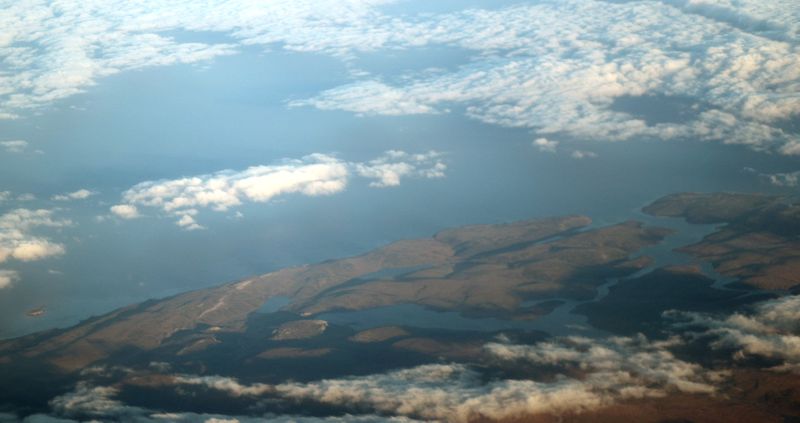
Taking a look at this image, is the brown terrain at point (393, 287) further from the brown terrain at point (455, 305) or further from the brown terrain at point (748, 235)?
the brown terrain at point (748, 235)

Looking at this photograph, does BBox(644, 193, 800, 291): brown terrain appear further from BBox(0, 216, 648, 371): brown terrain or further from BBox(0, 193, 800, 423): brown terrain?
BBox(0, 216, 648, 371): brown terrain

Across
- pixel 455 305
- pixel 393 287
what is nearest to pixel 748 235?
pixel 455 305

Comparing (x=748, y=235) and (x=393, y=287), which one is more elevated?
(x=748, y=235)

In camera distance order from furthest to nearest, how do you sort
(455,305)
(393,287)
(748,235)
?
(748,235), (393,287), (455,305)

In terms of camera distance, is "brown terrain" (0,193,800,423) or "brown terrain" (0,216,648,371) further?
"brown terrain" (0,216,648,371)

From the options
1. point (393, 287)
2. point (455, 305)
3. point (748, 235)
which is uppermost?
point (748, 235)

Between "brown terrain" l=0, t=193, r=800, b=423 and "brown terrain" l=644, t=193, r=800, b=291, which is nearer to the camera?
"brown terrain" l=0, t=193, r=800, b=423

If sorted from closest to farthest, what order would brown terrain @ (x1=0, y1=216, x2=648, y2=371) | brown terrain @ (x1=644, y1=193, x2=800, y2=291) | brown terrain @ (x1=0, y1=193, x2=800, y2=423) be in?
brown terrain @ (x1=0, y1=193, x2=800, y2=423) < brown terrain @ (x1=0, y1=216, x2=648, y2=371) < brown terrain @ (x1=644, y1=193, x2=800, y2=291)

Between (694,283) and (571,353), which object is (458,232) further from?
(571,353)

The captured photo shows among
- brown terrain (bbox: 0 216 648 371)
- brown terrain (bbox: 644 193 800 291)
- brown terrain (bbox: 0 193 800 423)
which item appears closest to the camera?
brown terrain (bbox: 0 193 800 423)

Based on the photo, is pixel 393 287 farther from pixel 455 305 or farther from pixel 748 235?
pixel 748 235

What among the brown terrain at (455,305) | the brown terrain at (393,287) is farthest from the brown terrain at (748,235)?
the brown terrain at (393,287)

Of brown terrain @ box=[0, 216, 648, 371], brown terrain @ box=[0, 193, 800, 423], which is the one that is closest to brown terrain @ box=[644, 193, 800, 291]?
brown terrain @ box=[0, 193, 800, 423]
